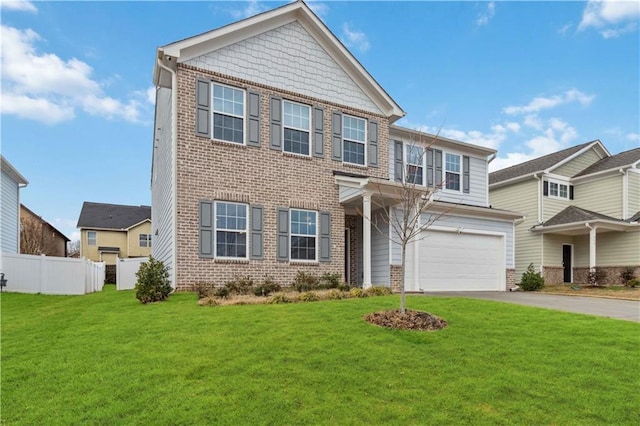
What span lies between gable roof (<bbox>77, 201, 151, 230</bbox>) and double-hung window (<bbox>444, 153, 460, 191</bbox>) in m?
31.6

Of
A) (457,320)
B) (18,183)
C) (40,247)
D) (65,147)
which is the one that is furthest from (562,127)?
(40,247)

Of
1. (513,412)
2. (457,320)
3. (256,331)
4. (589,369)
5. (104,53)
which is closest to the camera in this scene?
(513,412)

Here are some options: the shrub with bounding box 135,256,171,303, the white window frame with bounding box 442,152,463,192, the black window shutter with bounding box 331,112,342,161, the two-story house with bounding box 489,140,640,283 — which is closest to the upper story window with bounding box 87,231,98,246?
the black window shutter with bounding box 331,112,342,161

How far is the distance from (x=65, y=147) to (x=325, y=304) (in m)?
14.4

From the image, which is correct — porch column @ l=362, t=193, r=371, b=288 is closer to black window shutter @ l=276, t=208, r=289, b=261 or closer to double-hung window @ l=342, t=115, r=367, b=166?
double-hung window @ l=342, t=115, r=367, b=166

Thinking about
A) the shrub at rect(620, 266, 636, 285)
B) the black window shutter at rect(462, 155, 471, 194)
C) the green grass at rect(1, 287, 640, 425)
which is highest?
the black window shutter at rect(462, 155, 471, 194)

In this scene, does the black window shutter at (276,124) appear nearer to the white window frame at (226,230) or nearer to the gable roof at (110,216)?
the white window frame at (226,230)

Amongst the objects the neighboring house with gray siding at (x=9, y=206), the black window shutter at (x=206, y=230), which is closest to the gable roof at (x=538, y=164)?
the black window shutter at (x=206, y=230)

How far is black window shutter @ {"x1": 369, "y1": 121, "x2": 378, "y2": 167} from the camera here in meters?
15.3

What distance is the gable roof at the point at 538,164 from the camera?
2308cm

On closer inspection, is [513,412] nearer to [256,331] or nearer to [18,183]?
[256,331]

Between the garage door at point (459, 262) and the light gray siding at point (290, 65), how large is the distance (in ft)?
18.5

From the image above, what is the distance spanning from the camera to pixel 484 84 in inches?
655

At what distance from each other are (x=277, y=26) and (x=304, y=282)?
860 cm
